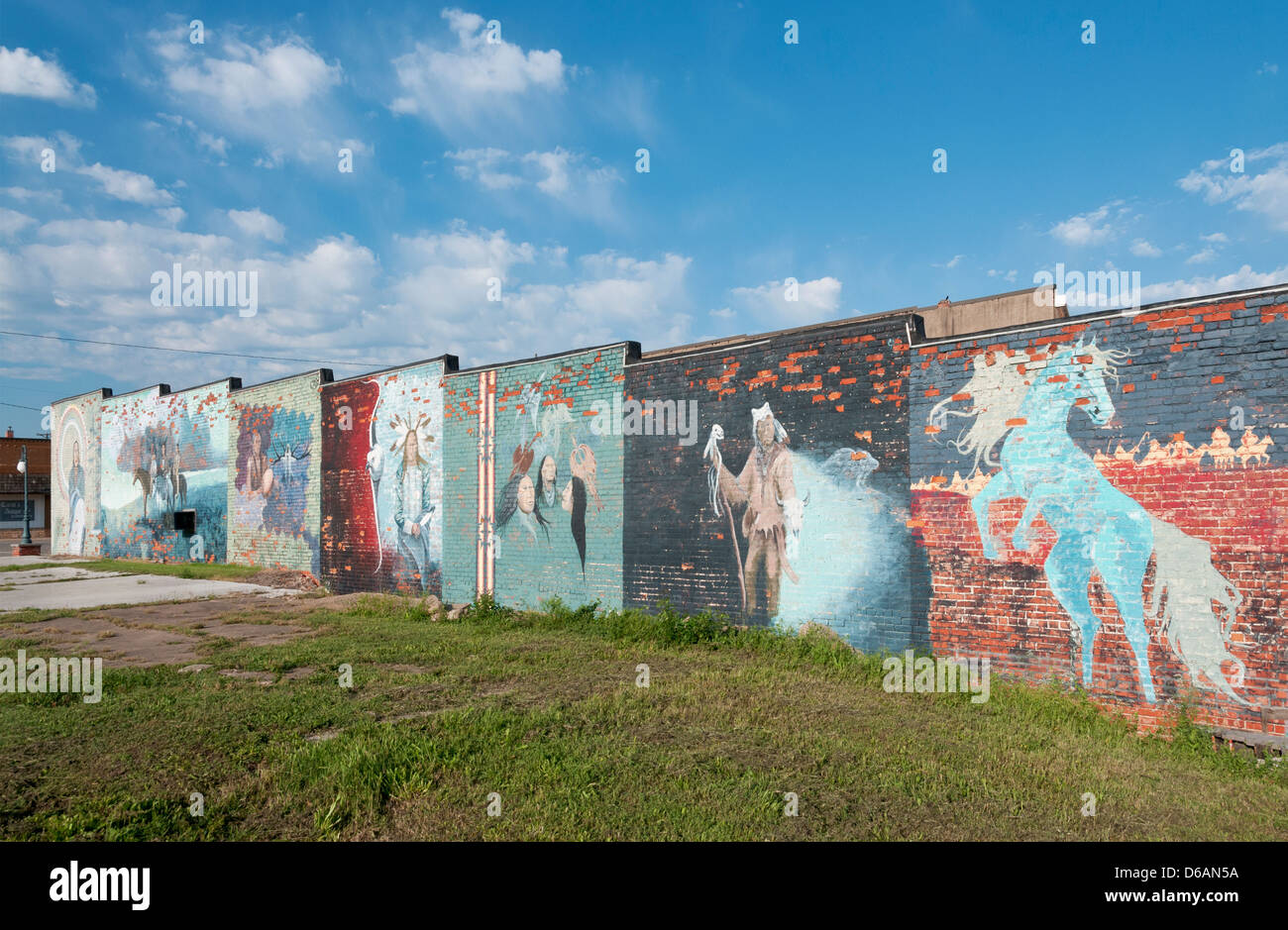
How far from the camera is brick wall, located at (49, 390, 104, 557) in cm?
2378

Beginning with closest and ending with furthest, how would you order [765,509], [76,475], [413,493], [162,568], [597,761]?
[597,761]
[765,509]
[413,493]
[162,568]
[76,475]

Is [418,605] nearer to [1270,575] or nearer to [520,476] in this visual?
[520,476]

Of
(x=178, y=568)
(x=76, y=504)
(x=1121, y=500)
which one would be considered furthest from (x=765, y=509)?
(x=76, y=504)

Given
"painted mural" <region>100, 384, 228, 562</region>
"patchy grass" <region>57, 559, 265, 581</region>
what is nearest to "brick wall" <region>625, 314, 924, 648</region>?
"patchy grass" <region>57, 559, 265, 581</region>

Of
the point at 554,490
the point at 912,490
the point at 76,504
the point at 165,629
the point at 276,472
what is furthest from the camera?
the point at 76,504

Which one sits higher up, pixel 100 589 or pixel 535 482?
pixel 535 482

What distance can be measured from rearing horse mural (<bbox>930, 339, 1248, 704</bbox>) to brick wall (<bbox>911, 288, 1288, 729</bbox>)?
0.01 metres

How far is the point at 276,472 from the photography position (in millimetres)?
17266

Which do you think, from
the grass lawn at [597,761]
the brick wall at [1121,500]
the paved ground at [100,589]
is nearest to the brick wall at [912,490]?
the brick wall at [1121,500]

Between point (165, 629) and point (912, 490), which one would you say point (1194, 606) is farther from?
point (165, 629)

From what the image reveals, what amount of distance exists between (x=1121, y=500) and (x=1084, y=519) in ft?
1.09

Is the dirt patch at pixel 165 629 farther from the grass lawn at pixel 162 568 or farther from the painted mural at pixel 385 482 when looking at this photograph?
the grass lawn at pixel 162 568

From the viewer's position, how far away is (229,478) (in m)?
18.8

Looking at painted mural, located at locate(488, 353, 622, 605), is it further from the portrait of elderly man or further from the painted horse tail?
the painted horse tail
